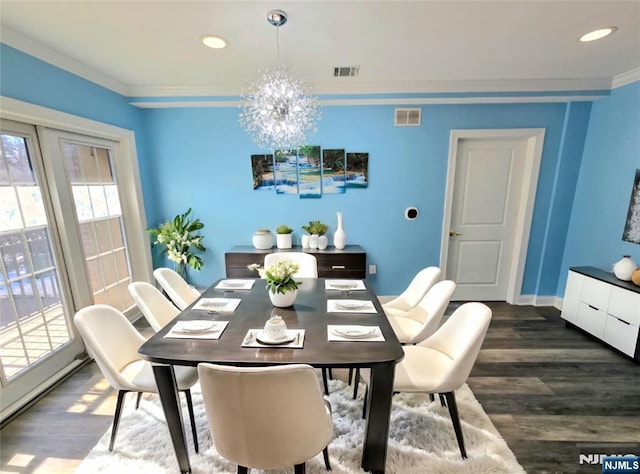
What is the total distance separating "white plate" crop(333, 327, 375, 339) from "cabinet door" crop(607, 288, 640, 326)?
95.5 inches

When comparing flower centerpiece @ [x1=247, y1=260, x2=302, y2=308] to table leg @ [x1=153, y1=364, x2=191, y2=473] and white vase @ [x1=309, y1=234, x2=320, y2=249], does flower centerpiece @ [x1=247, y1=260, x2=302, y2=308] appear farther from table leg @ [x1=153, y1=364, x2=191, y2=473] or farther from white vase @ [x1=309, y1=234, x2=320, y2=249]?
white vase @ [x1=309, y1=234, x2=320, y2=249]

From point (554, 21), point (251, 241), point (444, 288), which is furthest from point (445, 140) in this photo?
point (251, 241)

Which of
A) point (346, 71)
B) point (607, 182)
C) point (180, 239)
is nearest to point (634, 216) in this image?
point (607, 182)

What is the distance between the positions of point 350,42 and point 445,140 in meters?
1.66

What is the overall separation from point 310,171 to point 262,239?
98 cm

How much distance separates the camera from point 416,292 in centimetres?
228

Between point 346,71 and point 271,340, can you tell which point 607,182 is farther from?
point 271,340

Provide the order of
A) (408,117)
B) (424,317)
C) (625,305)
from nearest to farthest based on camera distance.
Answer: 1. (424,317)
2. (625,305)
3. (408,117)

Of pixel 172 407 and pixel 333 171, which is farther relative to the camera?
pixel 333 171

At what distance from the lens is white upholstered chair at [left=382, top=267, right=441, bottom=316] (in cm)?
217

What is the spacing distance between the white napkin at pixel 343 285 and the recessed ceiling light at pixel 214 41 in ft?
6.37

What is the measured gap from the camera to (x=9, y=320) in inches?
74.5

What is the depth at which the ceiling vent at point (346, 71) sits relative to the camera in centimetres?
245

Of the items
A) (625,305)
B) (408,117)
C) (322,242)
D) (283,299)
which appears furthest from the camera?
(322,242)
